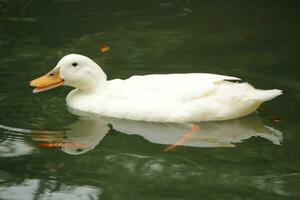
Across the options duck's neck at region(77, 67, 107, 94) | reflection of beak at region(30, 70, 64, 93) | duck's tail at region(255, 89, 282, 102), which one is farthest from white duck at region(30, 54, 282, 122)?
reflection of beak at region(30, 70, 64, 93)

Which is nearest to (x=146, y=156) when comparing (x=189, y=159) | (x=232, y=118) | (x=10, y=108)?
(x=189, y=159)

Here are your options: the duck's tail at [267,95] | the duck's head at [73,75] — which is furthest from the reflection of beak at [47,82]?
Result: the duck's tail at [267,95]

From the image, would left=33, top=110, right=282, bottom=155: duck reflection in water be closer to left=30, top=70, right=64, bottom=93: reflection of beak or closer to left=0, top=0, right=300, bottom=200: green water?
left=0, top=0, right=300, bottom=200: green water

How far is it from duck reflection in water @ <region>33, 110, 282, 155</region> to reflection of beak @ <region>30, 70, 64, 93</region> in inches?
16.9

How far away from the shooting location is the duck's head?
5840 mm

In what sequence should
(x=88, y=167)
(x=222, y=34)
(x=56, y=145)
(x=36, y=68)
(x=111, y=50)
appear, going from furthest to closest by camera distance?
(x=222, y=34) → (x=111, y=50) → (x=36, y=68) → (x=56, y=145) → (x=88, y=167)

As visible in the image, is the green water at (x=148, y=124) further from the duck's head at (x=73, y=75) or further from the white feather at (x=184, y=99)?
the duck's head at (x=73, y=75)

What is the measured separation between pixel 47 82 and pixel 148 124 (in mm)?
1014

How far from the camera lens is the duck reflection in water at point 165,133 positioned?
522cm

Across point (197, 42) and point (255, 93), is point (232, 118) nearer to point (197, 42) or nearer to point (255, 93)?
point (255, 93)

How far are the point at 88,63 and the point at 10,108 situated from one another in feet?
2.65

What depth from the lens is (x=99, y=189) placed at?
14.6 ft

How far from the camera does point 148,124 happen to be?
5.57 metres

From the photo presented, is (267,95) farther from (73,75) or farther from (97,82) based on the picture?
(73,75)
